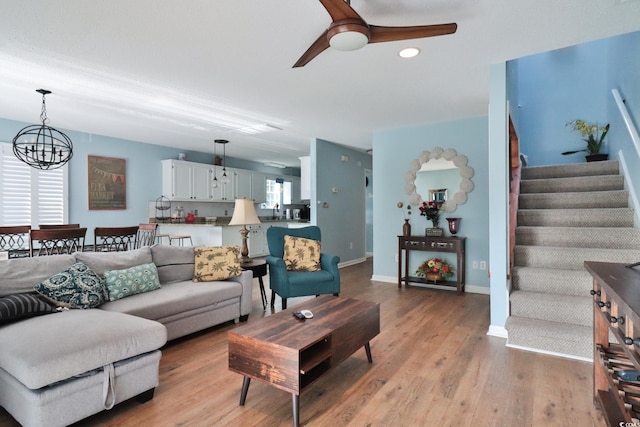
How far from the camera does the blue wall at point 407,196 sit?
4681 millimetres

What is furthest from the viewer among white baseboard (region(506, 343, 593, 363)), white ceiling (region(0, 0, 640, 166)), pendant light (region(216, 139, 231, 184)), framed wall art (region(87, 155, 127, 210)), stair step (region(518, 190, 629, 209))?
pendant light (region(216, 139, 231, 184))

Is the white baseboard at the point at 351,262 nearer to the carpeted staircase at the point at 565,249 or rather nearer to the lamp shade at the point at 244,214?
the lamp shade at the point at 244,214

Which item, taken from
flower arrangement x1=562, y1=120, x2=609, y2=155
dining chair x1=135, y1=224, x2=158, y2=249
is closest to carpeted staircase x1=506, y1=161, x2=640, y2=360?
flower arrangement x1=562, y1=120, x2=609, y2=155

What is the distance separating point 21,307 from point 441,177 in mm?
4787

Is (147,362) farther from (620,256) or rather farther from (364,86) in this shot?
(620,256)

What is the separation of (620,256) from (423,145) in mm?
2784

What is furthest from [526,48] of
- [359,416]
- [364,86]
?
[359,416]

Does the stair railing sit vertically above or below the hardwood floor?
above

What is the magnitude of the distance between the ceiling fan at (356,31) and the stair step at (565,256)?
2.50m

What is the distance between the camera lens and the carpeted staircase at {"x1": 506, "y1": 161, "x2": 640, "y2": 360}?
2750 mm

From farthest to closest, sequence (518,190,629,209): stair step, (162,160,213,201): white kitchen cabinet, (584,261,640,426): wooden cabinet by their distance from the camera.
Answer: (162,160,213,201): white kitchen cabinet
(518,190,629,209): stair step
(584,261,640,426): wooden cabinet

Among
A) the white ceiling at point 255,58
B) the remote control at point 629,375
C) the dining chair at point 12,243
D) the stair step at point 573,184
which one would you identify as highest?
the white ceiling at point 255,58

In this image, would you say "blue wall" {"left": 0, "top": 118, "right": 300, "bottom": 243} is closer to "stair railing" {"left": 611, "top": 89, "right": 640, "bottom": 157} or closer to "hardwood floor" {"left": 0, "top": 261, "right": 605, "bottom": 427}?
"hardwood floor" {"left": 0, "top": 261, "right": 605, "bottom": 427}

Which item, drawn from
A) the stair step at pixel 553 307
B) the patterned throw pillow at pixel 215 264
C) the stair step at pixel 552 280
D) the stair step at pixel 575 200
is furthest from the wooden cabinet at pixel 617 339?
the patterned throw pillow at pixel 215 264
